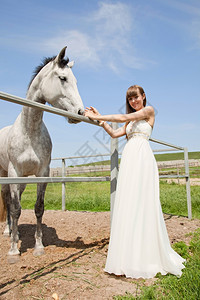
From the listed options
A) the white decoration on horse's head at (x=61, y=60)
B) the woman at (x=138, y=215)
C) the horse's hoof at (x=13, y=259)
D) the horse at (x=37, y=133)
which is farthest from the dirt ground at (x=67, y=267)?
the white decoration on horse's head at (x=61, y=60)

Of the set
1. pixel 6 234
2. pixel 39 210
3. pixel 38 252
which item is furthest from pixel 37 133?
pixel 6 234

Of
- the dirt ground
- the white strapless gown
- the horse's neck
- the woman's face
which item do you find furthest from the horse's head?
the dirt ground

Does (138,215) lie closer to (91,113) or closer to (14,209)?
(91,113)

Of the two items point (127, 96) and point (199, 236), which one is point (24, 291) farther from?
point (199, 236)

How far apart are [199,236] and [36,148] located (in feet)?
8.32

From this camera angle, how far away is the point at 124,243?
2.12 meters

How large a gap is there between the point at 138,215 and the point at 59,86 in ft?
5.32

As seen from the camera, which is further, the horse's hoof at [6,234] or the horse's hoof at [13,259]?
the horse's hoof at [6,234]

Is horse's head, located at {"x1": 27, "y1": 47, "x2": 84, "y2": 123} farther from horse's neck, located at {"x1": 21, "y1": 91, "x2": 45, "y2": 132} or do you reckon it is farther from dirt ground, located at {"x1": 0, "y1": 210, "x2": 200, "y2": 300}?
dirt ground, located at {"x1": 0, "y1": 210, "x2": 200, "y2": 300}

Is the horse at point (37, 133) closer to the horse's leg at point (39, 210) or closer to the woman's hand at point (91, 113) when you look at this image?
the horse's leg at point (39, 210)

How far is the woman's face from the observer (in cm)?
250

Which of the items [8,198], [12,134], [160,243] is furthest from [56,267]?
[8,198]

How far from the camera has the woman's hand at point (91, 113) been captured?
7.73ft

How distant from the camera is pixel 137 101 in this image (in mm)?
2508
